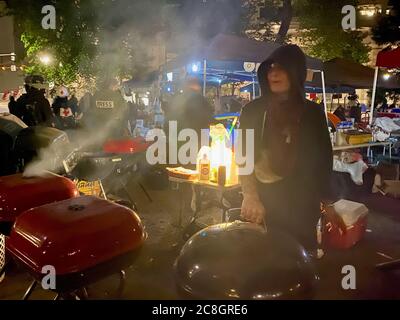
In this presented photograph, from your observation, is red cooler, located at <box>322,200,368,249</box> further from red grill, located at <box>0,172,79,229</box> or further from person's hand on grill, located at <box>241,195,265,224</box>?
red grill, located at <box>0,172,79,229</box>

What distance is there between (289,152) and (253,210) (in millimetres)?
443

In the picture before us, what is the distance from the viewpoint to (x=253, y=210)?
7.23ft

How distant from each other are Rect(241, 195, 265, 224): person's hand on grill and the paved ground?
99 cm

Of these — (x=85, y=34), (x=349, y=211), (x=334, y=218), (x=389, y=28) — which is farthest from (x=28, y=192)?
(x=85, y=34)

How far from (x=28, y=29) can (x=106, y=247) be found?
699 inches

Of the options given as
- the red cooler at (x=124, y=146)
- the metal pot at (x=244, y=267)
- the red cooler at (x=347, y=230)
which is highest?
the metal pot at (x=244, y=267)

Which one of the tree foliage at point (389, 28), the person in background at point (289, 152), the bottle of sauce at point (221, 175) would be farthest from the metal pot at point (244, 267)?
the tree foliage at point (389, 28)

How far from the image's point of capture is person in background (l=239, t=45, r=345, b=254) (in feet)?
7.64

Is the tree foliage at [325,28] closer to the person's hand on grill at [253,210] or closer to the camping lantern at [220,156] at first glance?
the camping lantern at [220,156]

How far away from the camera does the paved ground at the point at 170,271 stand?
11.4ft

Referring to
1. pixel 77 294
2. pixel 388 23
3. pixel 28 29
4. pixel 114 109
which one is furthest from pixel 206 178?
pixel 28 29

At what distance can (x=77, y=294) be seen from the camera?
291cm

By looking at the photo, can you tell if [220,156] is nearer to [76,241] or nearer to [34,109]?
[76,241]

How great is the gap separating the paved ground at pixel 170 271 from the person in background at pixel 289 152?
0.78 meters
